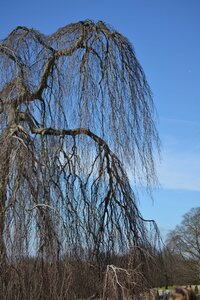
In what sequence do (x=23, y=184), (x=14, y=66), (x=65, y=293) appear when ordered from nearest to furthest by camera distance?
1. (x=65, y=293)
2. (x=23, y=184)
3. (x=14, y=66)

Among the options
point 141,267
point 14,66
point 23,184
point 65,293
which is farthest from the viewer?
point 14,66

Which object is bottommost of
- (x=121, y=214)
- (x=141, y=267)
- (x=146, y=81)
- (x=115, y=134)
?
(x=141, y=267)

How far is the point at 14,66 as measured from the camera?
4992 mm

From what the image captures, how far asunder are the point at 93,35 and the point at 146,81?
2.48 feet

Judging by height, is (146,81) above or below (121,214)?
above

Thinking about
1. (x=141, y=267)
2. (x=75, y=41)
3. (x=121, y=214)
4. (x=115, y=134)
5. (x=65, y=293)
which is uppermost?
(x=75, y=41)

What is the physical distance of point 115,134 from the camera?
4.65 m

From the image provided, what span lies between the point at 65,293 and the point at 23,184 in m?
1.00

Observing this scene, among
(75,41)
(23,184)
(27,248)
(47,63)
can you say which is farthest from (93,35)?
(27,248)

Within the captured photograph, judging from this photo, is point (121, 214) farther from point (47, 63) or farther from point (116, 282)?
point (47, 63)

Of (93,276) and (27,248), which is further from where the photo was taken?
(93,276)

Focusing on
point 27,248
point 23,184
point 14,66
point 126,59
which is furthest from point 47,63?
point 27,248

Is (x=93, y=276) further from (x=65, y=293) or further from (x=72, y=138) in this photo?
(x=72, y=138)

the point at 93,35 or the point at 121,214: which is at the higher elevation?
the point at 93,35
